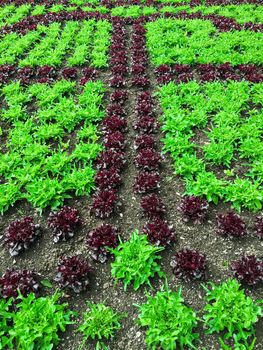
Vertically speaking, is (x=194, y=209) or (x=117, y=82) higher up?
(x=117, y=82)

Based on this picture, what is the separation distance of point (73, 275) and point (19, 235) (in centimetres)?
115

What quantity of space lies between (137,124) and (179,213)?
245 cm

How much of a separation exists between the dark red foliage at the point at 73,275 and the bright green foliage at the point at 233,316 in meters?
1.59

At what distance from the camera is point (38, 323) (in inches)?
153

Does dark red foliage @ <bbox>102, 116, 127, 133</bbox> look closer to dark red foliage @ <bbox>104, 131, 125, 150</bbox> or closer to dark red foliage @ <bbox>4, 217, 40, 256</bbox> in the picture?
dark red foliage @ <bbox>104, 131, 125, 150</bbox>

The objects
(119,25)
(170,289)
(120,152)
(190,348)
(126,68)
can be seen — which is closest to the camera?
(190,348)

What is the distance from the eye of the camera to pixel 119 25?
1148 cm

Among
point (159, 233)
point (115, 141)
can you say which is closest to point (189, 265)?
point (159, 233)

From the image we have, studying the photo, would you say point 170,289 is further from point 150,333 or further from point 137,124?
point 137,124

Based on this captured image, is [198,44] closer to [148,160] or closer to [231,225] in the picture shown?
[148,160]

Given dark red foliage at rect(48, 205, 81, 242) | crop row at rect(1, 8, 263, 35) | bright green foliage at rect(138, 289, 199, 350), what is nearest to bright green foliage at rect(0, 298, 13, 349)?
dark red foliage at rect(48, 205, 81, 242)

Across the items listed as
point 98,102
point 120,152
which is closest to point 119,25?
point 98,102

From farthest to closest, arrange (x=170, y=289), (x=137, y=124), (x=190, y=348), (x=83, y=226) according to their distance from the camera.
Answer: (x=137, y=124)
(x=83, y=226)
(x=170, y=289)
(x=190, y=348)

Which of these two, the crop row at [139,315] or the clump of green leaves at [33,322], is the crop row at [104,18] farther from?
the clump of green leaves at [33,322]
